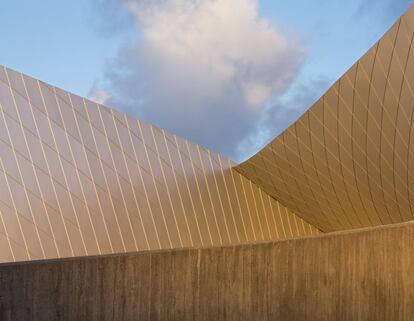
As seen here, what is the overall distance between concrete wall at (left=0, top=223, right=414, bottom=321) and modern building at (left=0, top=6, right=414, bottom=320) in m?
0.02

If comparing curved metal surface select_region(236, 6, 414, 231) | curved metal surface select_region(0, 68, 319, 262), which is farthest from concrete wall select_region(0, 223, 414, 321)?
curved metal surface select_region(0, 68, 319, 262)

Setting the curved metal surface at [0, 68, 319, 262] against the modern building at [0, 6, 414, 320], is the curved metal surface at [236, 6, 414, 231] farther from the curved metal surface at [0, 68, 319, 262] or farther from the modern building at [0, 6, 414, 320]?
the curved metal surface at [0, 68, 319, 262]

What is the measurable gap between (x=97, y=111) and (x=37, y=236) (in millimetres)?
6543

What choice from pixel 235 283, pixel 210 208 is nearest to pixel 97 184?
pixel 210 208

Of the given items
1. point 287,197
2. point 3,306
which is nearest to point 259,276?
point 3,306

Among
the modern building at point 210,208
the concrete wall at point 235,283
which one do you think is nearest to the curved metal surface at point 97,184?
the modern building at point 210,208

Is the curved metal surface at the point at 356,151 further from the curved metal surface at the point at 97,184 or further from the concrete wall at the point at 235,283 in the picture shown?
the concrete wall at the point at 235,283

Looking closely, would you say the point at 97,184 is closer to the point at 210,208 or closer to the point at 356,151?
the point at 210,208

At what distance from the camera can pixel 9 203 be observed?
2402cm

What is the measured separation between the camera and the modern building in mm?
7633

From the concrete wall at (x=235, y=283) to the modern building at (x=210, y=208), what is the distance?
0.05 feet

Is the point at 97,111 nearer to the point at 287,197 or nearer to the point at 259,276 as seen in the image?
the point at 287,197

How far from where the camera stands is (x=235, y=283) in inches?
330

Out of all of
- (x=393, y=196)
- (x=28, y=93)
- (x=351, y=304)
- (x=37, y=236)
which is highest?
(x=28, y=93)
